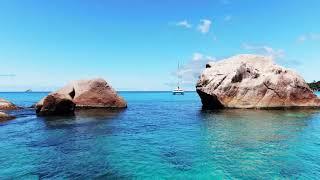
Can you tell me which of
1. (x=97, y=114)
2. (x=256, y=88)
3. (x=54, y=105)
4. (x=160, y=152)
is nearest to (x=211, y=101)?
(x=256, y=88)

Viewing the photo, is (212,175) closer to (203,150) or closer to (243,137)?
(203,150)

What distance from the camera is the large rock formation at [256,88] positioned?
4378cm

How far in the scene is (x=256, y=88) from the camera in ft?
143

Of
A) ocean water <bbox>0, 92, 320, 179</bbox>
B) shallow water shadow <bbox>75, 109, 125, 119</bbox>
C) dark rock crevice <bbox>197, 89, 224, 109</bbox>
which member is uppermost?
dark rock crevice <bbox>197, 89, 224, 109</bbox>

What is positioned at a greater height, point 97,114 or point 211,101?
point 211,101

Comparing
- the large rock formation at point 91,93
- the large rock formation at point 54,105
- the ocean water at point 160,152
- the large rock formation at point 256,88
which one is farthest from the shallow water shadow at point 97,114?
the large rock formation at point 256,88

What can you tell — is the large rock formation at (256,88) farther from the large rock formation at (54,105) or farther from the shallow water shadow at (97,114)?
the large rock formation at (54,105)

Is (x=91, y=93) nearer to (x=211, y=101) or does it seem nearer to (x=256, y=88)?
(x=211, y=101)

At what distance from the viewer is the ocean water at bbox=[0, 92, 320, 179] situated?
13570mm

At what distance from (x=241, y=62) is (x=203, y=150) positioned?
30616 millimetres

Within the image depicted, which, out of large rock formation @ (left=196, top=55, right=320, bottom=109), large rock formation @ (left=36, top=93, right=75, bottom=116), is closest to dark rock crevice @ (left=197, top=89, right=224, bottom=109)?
large rock formation @ (left=196, top=55, right=320, bottom=109)

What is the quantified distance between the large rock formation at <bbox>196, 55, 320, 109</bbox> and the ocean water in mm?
16507

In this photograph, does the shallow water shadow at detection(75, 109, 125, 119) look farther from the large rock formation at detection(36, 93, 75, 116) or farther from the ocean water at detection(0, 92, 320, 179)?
the ocean water at detection(0, 92, 320, 179)

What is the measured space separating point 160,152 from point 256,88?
1148 inches
